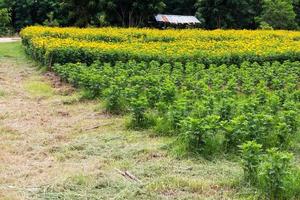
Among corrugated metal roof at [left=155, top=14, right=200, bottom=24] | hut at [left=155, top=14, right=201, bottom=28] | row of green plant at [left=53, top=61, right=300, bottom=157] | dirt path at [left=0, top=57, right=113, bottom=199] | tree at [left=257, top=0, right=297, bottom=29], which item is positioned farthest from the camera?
tree at [left=257, top=0, right=297, bottom=29]

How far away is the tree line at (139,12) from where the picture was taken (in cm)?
3127

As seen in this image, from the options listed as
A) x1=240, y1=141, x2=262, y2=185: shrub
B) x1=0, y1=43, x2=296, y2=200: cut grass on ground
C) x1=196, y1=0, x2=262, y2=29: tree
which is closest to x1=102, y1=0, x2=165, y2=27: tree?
x1=196, y1=0, x2=262, y2=29: tree

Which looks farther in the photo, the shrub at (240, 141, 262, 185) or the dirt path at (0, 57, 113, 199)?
the dirt path at (0, 57, 113, 199)

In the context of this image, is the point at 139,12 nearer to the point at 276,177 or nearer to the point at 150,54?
the point at 150,54

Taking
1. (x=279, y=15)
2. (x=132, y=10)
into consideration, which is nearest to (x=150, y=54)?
(x=132, y=10)

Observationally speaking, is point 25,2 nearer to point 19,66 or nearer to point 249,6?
point 249,6

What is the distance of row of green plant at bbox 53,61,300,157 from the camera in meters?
6.16

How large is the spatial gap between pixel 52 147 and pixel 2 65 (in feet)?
32.3

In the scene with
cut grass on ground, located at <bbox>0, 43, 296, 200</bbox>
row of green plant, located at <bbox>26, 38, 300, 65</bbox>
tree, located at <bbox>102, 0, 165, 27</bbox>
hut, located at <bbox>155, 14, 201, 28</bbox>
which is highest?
tree, located at <bbox>102, 0, 165, 27</bbox>

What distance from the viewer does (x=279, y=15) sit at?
38.6 meters

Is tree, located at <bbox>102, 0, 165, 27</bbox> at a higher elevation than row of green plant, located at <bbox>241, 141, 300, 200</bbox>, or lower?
higher

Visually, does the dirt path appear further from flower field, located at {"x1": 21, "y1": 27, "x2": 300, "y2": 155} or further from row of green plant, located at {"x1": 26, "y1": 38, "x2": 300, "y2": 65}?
row of green plant, located at {"x1": 26, "y1": 38, "x2": 300, "y2": 65}

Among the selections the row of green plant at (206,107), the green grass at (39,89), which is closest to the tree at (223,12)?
the row of green plant at (206,107)

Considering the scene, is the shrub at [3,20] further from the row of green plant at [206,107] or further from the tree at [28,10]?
the row of green plant at [206,107]
